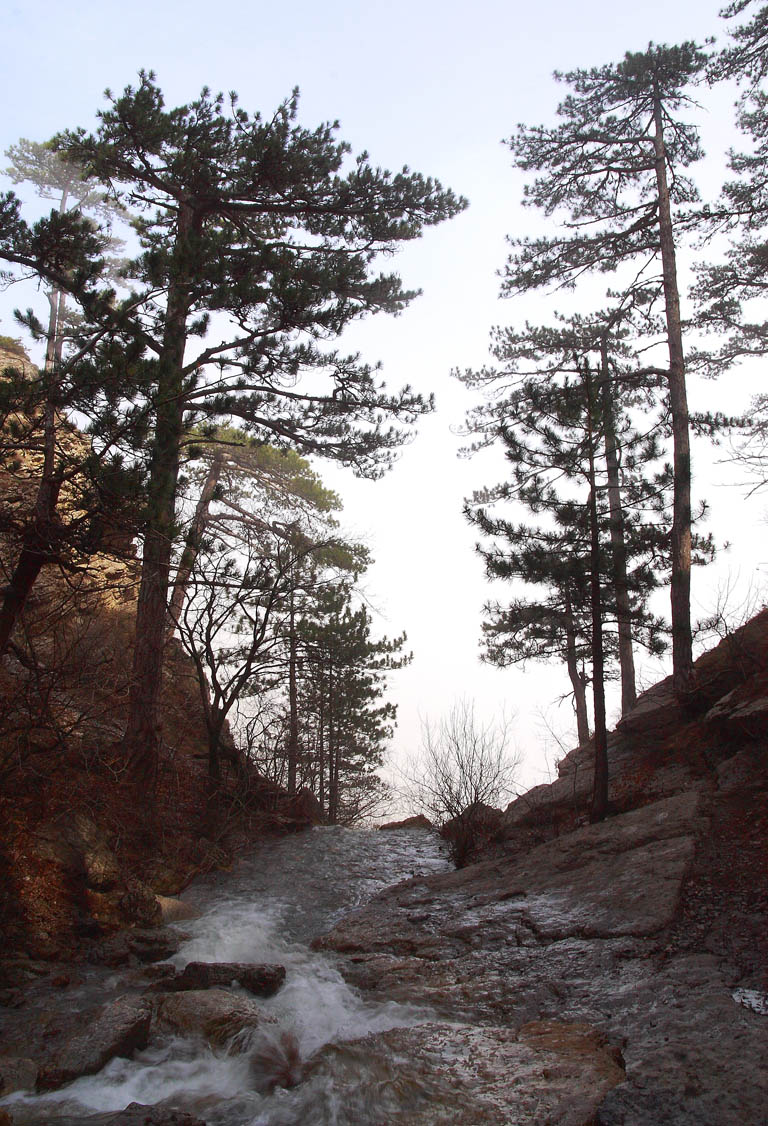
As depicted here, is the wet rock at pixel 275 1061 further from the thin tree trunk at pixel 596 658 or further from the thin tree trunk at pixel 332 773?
the thin tree trunk at pixel 332 773

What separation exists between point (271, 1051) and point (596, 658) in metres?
6.24

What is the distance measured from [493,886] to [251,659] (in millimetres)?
5090

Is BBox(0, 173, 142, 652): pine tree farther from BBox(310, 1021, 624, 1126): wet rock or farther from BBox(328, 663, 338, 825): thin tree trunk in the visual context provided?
BBox(328, 663, 338, 825): thin tree trunk

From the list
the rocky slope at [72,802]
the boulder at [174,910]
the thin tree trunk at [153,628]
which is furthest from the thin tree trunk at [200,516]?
the boulder at [174,910]

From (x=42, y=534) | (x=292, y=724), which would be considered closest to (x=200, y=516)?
(x=292, y=724)

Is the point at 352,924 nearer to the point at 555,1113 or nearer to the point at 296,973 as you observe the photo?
the point at 296,973

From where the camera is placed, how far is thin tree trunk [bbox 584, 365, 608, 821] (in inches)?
349

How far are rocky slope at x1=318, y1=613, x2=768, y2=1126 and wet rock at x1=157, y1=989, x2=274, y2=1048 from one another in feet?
3.64

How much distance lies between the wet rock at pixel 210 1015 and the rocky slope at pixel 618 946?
1109 millimetres

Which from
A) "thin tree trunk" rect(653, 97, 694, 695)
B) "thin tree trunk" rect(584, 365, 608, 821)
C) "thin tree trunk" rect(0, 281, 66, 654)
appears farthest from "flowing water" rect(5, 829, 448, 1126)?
"thin tree trunk" rect(653, 97, 694, 695)

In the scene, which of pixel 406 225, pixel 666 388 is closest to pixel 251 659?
pixel 406 225

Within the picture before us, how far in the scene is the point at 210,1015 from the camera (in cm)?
512

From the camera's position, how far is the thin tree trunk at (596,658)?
8.87 m

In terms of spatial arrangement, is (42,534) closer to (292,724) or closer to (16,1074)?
(16,1074)
